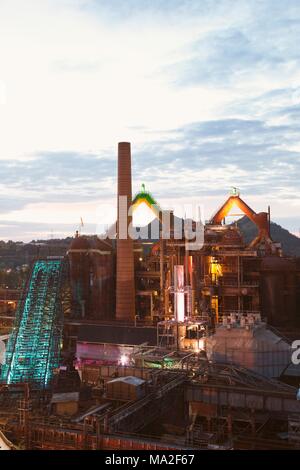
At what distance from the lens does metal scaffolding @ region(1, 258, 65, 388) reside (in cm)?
3822

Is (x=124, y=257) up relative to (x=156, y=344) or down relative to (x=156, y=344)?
up

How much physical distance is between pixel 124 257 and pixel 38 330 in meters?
11.7

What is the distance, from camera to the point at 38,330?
1674 inches

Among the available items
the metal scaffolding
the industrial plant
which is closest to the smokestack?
the industrial plant

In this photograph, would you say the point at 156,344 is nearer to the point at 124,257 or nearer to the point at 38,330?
the point at 38,330

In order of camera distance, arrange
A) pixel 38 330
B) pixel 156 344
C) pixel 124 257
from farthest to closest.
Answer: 1. pixel 124 257
2. pixel 38 330
3. pixel 156 344

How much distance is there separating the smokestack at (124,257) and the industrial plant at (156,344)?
103mm

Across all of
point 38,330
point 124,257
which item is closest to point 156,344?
point 38,330

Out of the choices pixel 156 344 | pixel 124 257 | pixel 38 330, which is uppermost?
pixel 124 257

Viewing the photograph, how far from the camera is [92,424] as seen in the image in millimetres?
21266

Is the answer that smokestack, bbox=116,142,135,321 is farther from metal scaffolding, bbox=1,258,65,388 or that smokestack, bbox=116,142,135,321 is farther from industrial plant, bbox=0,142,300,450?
metal scaffolding, bbox=1,258,65,388
